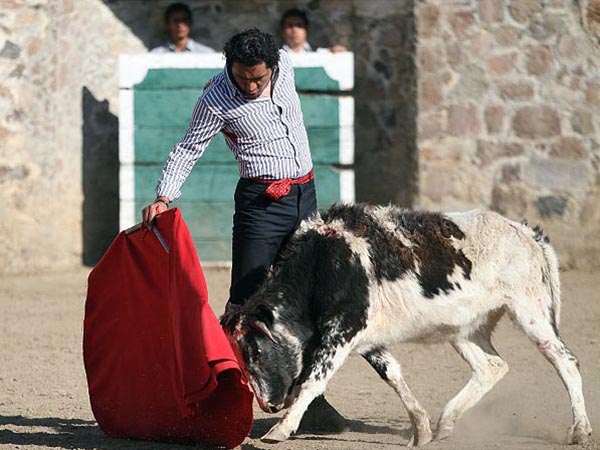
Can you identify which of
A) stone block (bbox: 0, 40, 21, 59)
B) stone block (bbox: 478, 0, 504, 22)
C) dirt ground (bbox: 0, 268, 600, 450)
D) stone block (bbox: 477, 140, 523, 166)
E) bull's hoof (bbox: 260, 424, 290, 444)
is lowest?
dirt ground (bbox: 0, 268, 600, 450)

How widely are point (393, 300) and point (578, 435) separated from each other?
988 mm

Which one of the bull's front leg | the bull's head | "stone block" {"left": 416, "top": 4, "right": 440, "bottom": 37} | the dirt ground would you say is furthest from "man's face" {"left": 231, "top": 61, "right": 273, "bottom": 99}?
"stone block" {"left": 416, "top": 4, "right": 440, "bottom": 37}

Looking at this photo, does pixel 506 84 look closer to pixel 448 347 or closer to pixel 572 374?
pixel 448 347

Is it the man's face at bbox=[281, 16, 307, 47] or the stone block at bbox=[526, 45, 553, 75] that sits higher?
the man's face at bbox=[281, 16, 307, 47]

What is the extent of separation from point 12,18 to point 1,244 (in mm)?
1816

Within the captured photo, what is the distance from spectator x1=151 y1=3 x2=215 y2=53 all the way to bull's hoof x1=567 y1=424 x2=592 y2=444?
19.9 ft

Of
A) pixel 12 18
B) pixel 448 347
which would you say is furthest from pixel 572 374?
pixel 12 18

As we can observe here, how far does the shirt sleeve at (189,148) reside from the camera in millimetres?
5195

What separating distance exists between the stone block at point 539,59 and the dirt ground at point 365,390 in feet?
5.54

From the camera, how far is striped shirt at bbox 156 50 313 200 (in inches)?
204

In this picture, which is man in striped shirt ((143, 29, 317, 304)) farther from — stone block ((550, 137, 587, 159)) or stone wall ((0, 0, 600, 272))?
stone block ((550, 137, 587, 159))

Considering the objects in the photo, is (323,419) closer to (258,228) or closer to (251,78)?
(258,228)

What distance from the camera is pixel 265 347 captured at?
513 centimetres

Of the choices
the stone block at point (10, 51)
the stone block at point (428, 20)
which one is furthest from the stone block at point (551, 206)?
the stone block at point (10, 51)
